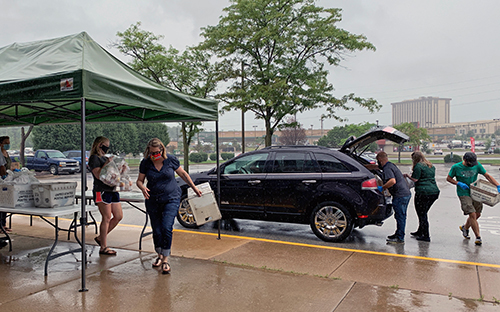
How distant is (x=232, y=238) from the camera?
23.1ft

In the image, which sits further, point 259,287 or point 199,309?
point 259,287

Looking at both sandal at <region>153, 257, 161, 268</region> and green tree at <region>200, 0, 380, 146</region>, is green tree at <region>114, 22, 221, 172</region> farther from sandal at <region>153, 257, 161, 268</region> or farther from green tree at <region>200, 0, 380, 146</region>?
sandal at <region>153, 257, 161, 268</region>

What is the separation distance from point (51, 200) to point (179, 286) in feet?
7.00

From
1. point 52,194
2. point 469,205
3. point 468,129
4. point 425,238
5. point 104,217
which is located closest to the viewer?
point 52,194

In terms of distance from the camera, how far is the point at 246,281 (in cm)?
471

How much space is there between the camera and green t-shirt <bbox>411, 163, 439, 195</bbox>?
6746mm

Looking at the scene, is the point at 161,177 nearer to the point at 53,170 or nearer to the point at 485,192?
the point at 485,192

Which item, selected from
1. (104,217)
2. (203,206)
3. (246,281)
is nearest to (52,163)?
(104,217)

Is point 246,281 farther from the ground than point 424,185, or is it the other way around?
point 424,185

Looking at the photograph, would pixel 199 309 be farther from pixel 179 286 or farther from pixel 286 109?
pixel 286 109

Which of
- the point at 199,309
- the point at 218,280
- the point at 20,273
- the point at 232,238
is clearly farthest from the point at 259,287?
the point at 20,273

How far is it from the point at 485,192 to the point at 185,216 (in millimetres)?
5417

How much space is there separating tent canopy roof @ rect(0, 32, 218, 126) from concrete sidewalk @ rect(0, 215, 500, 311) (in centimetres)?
217

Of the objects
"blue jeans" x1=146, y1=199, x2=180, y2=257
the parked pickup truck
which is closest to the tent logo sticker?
"blue jeans" x1=146, y1=199, x2=180, y2=257
